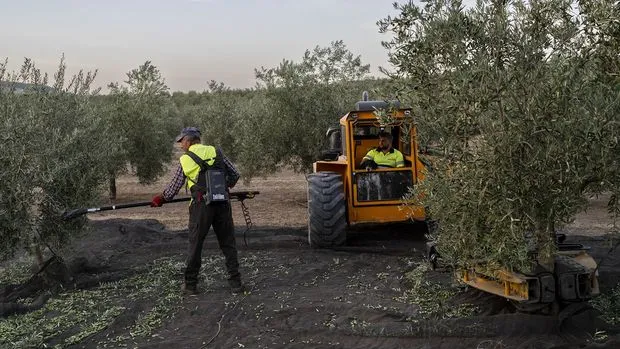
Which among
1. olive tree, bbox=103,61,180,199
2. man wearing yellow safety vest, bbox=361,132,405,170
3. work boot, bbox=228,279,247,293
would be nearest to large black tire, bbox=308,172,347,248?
man wearing yellow safety vest, bbox=361,132,405,170

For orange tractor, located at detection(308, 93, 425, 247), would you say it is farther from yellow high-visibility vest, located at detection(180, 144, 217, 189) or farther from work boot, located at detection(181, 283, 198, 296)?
work boot, located at detection(181, 283, 198, 296)

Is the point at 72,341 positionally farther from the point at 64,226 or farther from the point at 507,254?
the point at 507,254

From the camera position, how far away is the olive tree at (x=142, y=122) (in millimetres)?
16578

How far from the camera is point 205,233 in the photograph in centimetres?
718

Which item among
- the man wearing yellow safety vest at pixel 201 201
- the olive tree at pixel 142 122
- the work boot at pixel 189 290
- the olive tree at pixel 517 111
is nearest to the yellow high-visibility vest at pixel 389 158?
the man wearing yellow safety vest at pixel 201 201

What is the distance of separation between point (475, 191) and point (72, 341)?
12.7ft

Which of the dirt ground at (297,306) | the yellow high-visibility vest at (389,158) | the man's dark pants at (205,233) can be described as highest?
the yellow high-visibility vest at (389,158)

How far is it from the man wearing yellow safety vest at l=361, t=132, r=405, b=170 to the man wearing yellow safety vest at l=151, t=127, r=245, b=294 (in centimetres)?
276

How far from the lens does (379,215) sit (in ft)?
30.6

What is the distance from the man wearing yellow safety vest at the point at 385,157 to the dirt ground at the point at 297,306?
1.22m

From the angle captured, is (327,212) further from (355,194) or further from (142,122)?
(142,122)

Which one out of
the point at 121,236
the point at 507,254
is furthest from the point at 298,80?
the point at 507,254

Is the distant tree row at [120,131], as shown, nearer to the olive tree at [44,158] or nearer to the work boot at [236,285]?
the olive tree at [44,158]

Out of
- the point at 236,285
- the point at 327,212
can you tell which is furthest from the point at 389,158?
the point at 236,285
